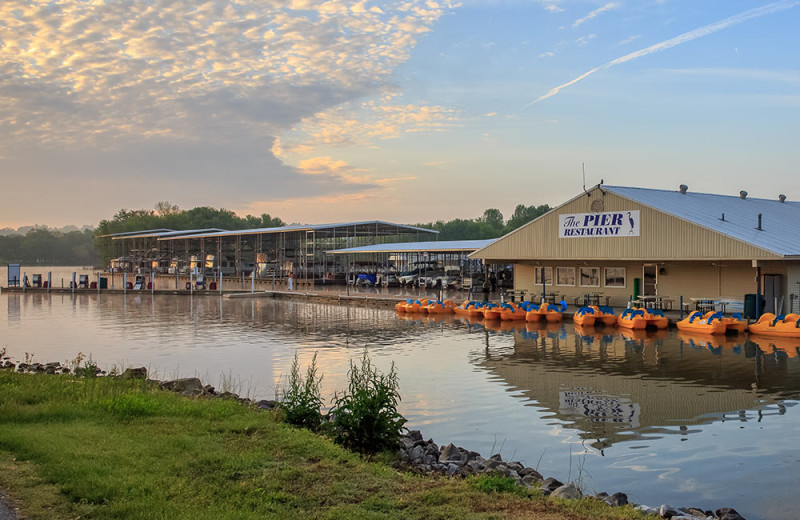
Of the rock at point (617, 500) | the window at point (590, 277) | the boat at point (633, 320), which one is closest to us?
the rock at point (617, 500)

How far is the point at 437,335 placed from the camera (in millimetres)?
29703

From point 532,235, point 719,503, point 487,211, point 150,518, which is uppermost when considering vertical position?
point 487,211

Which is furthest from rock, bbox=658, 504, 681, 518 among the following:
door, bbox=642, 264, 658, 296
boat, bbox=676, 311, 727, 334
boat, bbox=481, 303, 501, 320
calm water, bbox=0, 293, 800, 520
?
door, bbox=642, 264, 658, 296

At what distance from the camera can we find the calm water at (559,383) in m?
11.0

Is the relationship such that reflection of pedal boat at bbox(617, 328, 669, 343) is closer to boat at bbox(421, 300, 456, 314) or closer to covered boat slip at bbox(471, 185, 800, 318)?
covered boat slip at bbox(471, 185, 800, 318)

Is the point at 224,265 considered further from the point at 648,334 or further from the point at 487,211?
the point at 487,211

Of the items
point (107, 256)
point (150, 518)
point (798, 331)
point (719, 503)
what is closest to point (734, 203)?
point (798, 331)

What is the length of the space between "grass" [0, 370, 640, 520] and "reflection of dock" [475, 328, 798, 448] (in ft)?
17.4

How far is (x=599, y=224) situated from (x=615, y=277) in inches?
140

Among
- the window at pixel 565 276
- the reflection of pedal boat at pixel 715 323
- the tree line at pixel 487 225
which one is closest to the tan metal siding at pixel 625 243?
the window at pixel 565 276

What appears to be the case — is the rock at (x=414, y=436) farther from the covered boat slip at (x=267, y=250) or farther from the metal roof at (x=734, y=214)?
the covered boat slip at (x=267, y=250)

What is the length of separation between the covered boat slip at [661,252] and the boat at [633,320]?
3512 mm

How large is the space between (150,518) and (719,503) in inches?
292

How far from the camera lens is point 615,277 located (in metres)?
37.6
